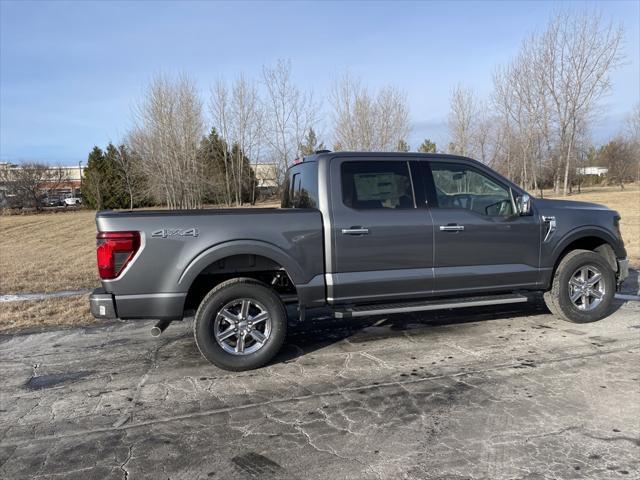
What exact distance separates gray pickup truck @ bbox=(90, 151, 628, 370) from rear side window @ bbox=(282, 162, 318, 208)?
23 millimetres

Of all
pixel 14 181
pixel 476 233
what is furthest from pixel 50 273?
pixel 14 181

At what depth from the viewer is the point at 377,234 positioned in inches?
197

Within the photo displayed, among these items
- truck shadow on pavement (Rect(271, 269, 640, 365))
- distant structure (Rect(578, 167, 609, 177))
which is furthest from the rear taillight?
distant structure (Rect(578, 167, 609, 177))

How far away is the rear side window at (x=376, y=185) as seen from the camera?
507cm

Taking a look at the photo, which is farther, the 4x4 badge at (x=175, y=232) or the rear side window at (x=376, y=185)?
the rear side window at (x=376, y=185)

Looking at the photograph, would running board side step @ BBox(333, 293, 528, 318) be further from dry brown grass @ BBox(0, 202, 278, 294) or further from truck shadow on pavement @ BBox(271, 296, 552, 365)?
dry brown grass @ BBox(0, 202, 278, 294)

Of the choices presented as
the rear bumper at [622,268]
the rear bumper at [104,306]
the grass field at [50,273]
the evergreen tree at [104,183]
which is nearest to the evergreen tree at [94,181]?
the evergreen tree at [104,183]

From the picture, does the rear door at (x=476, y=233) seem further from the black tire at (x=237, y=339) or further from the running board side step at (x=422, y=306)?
the black tire at (x=237, y=339)

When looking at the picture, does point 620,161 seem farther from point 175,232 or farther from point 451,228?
point 175,232

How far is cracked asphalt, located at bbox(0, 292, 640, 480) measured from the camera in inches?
122

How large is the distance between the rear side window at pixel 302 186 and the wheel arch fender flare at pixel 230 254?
0.69 metres

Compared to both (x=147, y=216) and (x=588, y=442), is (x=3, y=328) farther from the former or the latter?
(x=588, y=442)

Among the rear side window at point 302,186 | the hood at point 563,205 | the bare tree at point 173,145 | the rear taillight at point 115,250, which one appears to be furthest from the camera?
the bare tree at point 173,145

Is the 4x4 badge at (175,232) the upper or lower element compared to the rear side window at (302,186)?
lower
